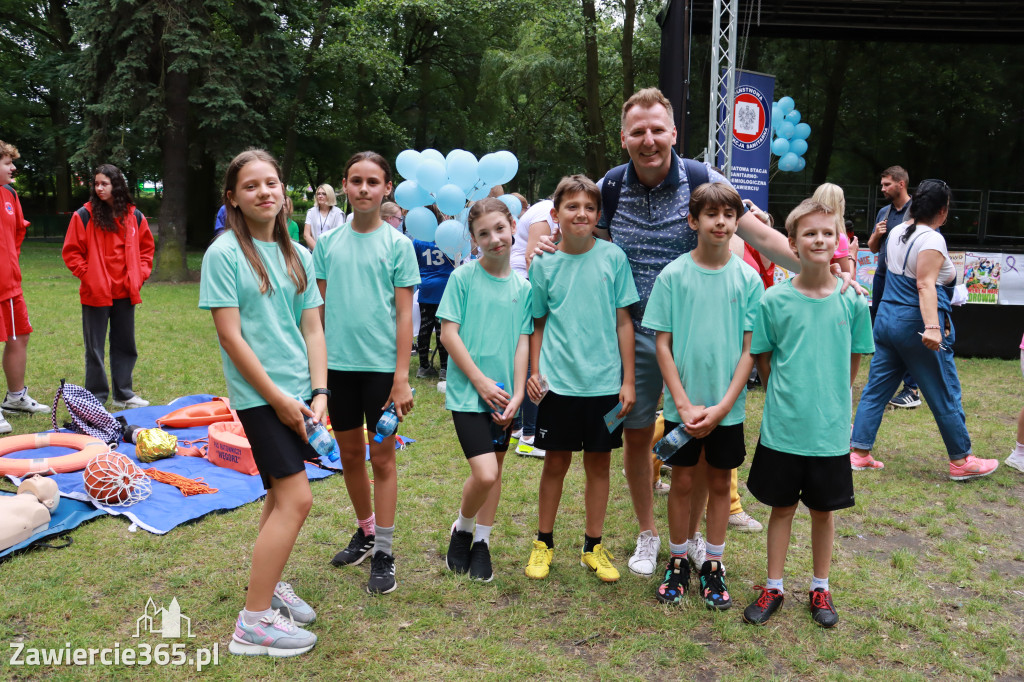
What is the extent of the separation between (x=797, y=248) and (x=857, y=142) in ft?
44.0

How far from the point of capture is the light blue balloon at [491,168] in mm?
6090

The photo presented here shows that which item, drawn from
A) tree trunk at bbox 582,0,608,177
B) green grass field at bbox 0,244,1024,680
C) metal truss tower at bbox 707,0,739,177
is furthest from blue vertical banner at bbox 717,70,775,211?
tree trunk at bbox 582,0,608,177

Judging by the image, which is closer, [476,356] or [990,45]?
→ [476,356]

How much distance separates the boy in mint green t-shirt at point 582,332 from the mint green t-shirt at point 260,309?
3.43 feet

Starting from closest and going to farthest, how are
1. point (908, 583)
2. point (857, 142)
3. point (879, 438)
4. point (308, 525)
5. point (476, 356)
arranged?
1. point (476, 356)
2. point (908, 583)
3. point (308, 525)
4. point (879, 438)
5. point (857, 142)

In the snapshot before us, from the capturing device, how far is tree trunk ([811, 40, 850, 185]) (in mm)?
14164

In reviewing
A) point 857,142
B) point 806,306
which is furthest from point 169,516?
point 857,142

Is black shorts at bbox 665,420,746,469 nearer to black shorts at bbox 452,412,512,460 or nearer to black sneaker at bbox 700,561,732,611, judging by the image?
black sneaker at bbox 700,561,732,611

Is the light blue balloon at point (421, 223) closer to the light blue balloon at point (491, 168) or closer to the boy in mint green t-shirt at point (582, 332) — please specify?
the light blue balloon at point (491, 168)

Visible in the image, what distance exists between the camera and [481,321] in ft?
10.7

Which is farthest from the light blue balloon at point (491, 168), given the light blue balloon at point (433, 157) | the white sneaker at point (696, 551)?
the white sneaker at point (696, 551)

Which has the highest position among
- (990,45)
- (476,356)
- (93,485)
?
(990,45)

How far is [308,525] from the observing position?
4012 mm

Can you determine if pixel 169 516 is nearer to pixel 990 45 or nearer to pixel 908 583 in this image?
pixel 908 583
